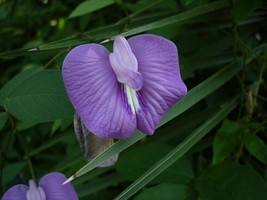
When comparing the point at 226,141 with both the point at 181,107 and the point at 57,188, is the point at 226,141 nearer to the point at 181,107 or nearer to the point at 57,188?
the point at 181,107

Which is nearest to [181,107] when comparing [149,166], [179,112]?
[179,112]

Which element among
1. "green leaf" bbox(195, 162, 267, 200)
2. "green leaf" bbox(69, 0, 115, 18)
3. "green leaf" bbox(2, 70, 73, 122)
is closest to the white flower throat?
"green leaf" bbox(2, 70, 73, 122)

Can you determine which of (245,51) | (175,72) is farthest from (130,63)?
(245,51)

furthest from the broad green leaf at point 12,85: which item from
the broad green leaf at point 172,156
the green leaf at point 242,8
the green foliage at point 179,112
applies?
the green leaf at point 242,8

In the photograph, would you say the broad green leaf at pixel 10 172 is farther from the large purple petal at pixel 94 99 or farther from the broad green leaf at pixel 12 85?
the large purple petal at pixel 94 99

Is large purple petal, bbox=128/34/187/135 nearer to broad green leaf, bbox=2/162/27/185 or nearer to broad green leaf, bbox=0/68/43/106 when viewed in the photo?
broad green leaf, bbox=0/68/43/106

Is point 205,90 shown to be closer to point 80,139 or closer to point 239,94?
point 239,94
